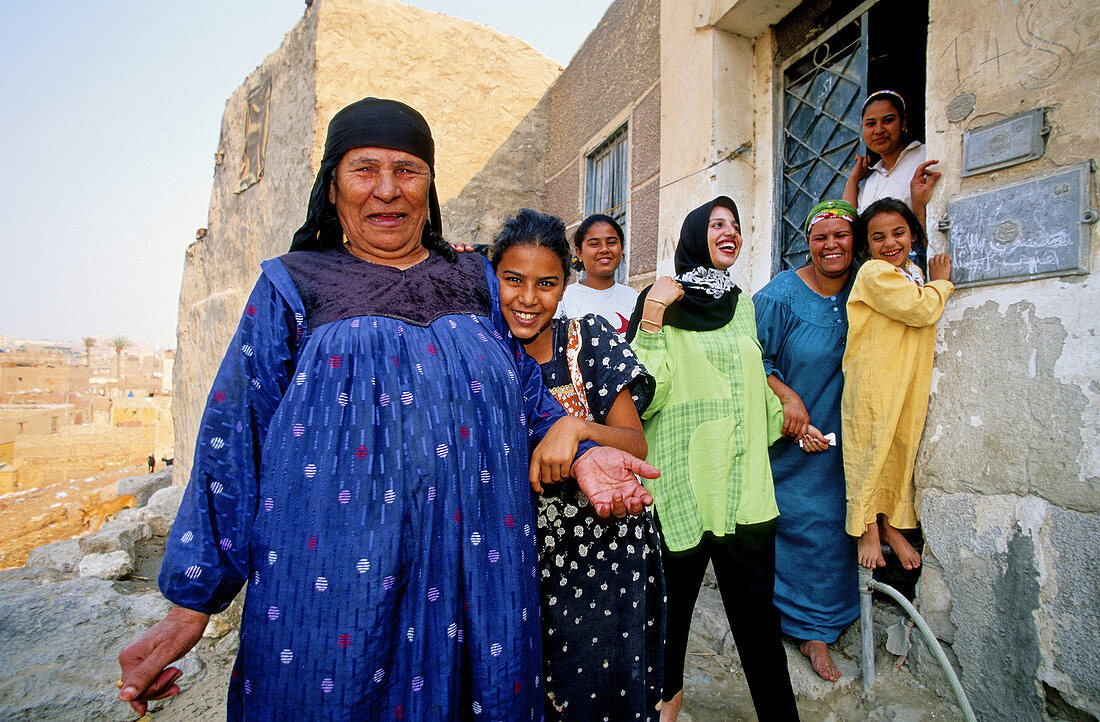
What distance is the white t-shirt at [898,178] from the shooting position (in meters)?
2.41

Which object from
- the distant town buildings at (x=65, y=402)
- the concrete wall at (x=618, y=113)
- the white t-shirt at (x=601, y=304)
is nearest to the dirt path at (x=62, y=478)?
the distant town buildings at (x=65, y=402)

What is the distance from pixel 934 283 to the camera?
76.4 inches

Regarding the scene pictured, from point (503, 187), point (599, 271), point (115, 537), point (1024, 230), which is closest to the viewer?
point (1024, 230)

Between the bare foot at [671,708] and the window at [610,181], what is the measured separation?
11.7 feet

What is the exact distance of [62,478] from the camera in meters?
19.9

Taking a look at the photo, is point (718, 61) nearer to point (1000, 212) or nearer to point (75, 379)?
point (1000, 212)

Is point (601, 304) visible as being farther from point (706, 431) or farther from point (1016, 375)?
point (1016, 375)

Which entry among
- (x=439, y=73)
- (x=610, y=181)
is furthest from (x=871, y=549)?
(x=439, y=73)

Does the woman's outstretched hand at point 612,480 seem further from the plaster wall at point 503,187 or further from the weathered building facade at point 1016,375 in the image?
the plaster wall at point 503,187

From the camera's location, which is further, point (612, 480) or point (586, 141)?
point (586, 141)

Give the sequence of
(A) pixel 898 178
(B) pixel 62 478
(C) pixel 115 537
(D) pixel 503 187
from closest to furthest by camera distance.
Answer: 1. (A) pixel 898 178
2. (C) pixel 115 537
3. (D) pixel 503 187
4. (B) pixel 62 478

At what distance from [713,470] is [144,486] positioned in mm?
11568

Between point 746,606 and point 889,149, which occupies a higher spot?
point 889,149

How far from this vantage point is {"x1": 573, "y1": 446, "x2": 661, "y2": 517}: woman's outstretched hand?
3.69 feet
